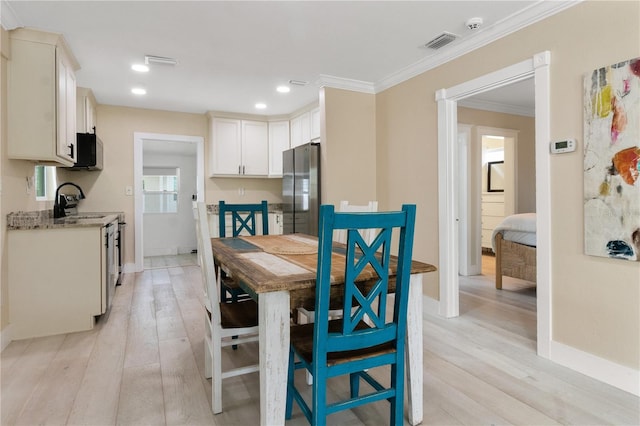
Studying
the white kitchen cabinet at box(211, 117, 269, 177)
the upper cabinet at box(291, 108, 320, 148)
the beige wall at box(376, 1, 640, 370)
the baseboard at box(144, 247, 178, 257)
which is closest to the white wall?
the baseboard at box(144, 247, 178, 257)

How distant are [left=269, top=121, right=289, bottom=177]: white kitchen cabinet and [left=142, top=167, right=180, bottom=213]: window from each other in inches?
107

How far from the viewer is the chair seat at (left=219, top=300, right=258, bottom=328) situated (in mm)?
1829

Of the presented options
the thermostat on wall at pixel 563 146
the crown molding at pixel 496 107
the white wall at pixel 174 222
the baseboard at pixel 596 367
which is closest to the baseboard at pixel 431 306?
the baseboard at pixel 596 367

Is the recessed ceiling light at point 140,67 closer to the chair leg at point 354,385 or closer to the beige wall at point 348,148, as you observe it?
the beige wall at point 348,148

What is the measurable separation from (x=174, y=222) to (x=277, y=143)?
3.04 m

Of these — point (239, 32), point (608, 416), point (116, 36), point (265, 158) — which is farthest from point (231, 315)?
point (265, 158)

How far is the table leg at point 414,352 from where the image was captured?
1.64m

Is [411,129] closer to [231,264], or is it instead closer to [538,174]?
[538,174]

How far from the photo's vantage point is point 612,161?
2.01m

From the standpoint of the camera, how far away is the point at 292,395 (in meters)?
1.71

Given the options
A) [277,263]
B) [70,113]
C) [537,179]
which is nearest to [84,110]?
[70,113]

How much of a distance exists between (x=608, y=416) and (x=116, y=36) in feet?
13.3

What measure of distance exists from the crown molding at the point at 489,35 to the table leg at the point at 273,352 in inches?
98.6

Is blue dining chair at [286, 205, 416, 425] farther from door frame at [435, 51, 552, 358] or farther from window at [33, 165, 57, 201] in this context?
window at [33, 165, 57, 201]
